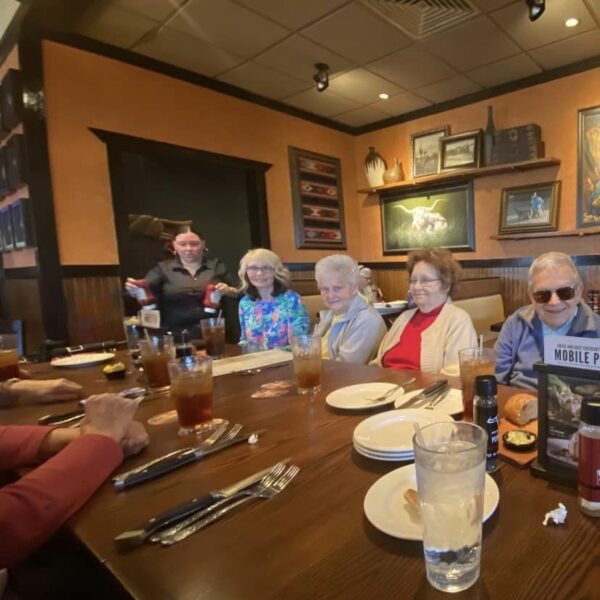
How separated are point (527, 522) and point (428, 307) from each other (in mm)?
1332

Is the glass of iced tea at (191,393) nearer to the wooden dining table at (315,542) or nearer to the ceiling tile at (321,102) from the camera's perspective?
the wooden dining table at (315,542)

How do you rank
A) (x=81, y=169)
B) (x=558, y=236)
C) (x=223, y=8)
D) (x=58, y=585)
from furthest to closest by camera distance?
(x=558, y=236) → (x=81, y=169) → (x=223, y=8) → (x=58, y=585)

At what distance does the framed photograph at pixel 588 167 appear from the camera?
3654 mm

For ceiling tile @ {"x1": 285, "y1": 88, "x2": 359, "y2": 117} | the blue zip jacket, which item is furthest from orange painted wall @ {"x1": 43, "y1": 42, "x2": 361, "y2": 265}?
the blue zip jacket

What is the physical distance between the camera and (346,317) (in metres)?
1.98

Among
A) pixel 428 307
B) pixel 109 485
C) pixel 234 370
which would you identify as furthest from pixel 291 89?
pixel 109 485

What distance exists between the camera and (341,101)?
14.6 ft

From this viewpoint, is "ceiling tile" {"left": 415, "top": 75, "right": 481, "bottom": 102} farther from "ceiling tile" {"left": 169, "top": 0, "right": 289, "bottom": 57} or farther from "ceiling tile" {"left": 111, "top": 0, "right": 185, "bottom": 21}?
"ceiling tile" {"left": 111, "top": 0, "right": 185, "bottom": 21}

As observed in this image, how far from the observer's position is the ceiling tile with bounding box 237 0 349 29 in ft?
9.00

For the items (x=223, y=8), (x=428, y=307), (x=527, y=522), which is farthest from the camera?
(x=223, y=8)

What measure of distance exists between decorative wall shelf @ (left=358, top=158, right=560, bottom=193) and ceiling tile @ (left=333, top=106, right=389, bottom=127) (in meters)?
0.78

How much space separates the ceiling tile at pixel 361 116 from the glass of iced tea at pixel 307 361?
4123mm

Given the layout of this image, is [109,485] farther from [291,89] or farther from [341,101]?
[341,101]

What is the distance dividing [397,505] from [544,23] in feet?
12.4
